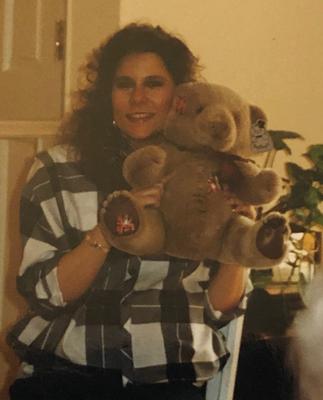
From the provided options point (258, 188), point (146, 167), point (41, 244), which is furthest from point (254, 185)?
point (41, 244)

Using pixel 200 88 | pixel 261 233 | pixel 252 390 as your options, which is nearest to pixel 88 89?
pixel 200 88

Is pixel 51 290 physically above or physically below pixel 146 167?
below

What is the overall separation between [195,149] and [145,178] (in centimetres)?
6

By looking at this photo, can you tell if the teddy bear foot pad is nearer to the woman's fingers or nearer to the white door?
the woman's fingers

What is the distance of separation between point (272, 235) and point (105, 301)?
18 centimetres

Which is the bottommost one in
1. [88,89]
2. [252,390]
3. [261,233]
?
[252,390]

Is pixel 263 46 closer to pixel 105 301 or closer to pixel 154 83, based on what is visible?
pixel 154 83

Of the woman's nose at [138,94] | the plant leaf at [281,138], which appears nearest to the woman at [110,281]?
the woman's nose at [138,94]

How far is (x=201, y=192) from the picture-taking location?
60 cm

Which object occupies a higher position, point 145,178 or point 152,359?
point 145,178

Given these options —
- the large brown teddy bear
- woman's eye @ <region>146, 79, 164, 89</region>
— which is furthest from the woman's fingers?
woman's eye @ <region>146, 79, 164, 89</region>

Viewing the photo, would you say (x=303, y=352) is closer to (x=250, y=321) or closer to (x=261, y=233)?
(x=250, y=321)

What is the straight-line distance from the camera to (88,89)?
2.18ft

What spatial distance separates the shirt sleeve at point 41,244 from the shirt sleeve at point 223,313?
0.48 feet
